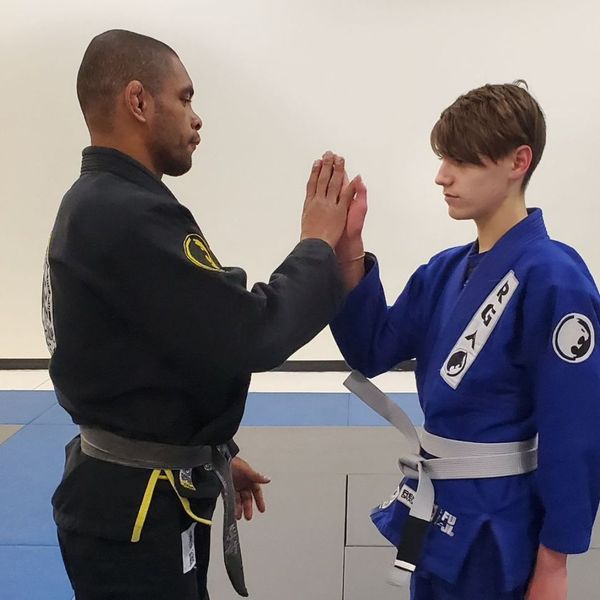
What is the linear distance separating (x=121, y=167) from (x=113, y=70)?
7.7 inches

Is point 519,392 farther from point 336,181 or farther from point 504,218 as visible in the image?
point 336,181

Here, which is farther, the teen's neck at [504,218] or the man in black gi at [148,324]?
the teen's neck at [504,218]

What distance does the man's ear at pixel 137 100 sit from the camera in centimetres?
142

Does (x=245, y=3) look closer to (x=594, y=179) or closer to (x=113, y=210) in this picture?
(x=594, y=179)

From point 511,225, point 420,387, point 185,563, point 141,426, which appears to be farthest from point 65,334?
point 511,225

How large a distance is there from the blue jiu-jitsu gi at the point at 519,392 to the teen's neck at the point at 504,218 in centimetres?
3

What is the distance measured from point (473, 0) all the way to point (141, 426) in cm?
458

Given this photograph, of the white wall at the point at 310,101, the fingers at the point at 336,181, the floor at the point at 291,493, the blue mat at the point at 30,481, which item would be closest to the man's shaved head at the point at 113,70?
the fingers at the point at 336,181

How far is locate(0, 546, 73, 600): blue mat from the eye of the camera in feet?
8.89

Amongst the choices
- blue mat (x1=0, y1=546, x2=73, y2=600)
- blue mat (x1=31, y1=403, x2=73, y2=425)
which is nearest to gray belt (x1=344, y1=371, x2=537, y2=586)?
blue mat (x1=0, y1=546, x2=73, y2=600)

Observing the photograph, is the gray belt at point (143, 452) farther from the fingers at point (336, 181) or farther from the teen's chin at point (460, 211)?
the teen's chin at point (460, 211)

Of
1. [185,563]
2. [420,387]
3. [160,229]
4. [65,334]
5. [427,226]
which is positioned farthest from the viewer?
[427,226]

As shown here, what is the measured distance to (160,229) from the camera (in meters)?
1.29

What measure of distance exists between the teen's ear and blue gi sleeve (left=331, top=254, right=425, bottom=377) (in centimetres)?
36
